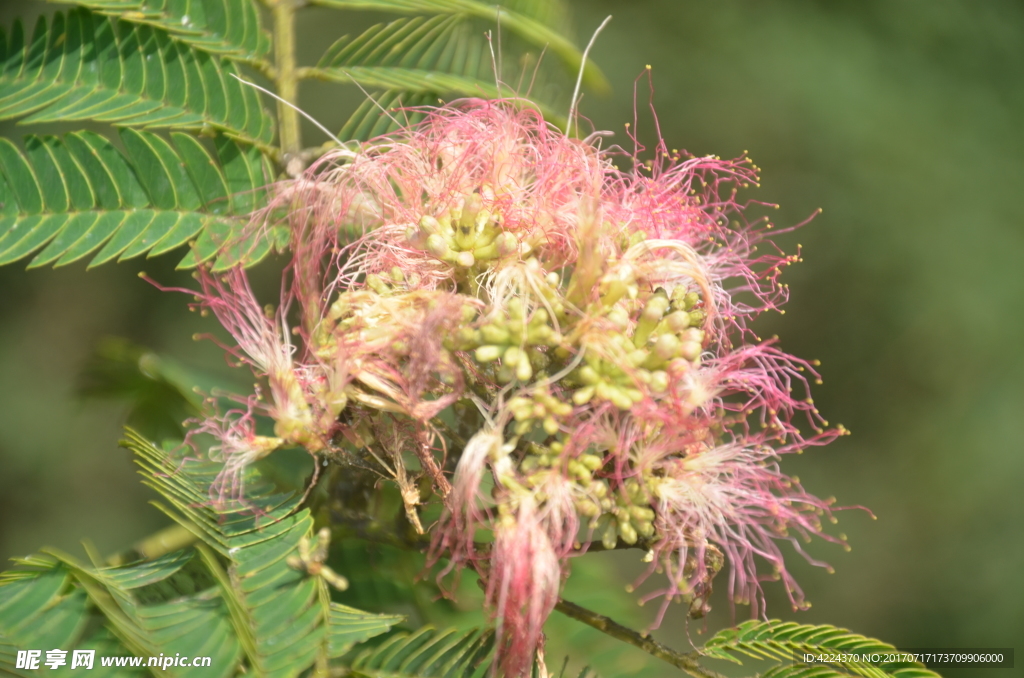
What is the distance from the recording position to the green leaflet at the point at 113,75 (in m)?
2.00

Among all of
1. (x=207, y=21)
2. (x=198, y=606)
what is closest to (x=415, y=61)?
(x=207, y=21)

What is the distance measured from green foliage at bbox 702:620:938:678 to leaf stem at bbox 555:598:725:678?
0.05 m

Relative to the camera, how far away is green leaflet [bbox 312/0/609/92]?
7.32ft

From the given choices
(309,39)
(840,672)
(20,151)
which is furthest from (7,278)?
(840,672)

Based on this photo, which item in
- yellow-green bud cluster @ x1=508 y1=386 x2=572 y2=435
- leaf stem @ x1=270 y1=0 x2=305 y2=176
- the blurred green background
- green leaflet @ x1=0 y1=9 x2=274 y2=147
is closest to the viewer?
yellow-green bud cluster @ x1=508 y1=386 x2=572 y2=435

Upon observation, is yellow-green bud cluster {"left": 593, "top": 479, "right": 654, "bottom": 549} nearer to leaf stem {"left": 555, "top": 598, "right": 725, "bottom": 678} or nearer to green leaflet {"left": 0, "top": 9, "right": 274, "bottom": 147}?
leaf stem {"left": 555, "top": 598, "right": 725, "bottom": 678}

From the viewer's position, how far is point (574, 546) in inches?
66.1

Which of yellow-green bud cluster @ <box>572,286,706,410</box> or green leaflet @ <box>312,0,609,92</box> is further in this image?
green leaflet @ <box>312,0,609,92</box>

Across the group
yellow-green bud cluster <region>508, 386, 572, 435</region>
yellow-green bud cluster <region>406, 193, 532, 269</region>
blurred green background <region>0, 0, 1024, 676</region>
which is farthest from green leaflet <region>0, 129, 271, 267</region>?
blurred green background <region>0, 0, 1024, 676</region>

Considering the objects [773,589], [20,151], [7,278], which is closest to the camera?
[20,151]

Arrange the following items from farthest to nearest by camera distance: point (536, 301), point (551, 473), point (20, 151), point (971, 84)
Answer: point (971, 84) → point (20, 151) → point (536, 301) → point (551, 473)

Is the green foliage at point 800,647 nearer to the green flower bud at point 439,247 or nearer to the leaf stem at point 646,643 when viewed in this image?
the leaf stem at point 646,643

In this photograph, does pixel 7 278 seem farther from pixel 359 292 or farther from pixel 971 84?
pixel 971 84

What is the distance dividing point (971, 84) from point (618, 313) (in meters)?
4.46
